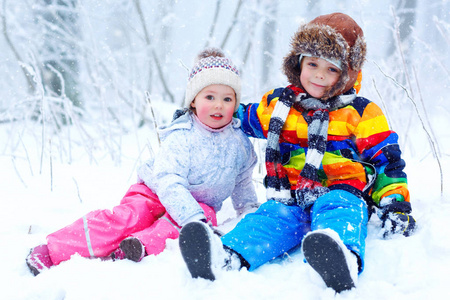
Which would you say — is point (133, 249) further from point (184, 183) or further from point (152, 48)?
point (152, 48)

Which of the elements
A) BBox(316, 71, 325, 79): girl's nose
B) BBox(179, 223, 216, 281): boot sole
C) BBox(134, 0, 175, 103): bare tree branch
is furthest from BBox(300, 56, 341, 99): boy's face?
BBox(134, 0, 175, 103): bare tree branch

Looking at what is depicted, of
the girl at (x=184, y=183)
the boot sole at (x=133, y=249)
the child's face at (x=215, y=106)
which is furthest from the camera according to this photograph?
the child's face at (x=215, y=106)

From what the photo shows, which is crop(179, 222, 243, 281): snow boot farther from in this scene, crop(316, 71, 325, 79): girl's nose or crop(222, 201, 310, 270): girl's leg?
crop(316, 71, 325, 79): girl's nose

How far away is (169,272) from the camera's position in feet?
4.17

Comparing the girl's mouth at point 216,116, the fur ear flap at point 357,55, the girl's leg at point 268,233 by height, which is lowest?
the girl's leg at point 268,233

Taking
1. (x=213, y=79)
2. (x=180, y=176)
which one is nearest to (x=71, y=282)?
(x=180, y=176)

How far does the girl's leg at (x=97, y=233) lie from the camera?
150 cm

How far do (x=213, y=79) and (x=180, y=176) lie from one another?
0.49 meters

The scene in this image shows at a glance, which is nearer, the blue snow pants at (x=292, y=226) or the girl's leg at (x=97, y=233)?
the blue snow pants at (x=292, y=226)

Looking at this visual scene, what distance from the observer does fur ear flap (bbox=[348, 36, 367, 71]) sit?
5.34 ft

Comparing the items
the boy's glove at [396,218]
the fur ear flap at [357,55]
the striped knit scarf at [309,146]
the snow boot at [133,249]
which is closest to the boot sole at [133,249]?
the snow boot at [133,249]

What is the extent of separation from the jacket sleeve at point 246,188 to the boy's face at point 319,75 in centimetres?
44

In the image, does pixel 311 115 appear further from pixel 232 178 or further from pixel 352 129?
pixel 232 178

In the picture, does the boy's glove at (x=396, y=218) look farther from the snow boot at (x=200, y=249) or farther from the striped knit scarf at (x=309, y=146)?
the snow boot at (x=200, y=249)
